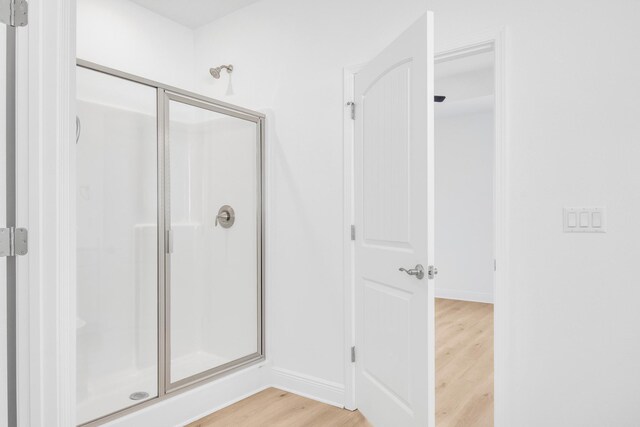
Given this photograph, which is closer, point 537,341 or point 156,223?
point 537,341

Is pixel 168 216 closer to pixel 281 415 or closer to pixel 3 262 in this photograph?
pixel 3 262

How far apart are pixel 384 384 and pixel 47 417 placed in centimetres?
149

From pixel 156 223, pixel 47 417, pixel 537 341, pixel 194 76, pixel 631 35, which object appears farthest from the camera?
pixel 194 76

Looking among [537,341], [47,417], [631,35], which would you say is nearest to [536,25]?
[631,35]

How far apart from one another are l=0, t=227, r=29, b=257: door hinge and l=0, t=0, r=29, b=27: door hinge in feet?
1.91

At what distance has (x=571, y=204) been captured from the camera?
1844 millimetres

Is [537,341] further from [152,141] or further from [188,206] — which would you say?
[152,141]

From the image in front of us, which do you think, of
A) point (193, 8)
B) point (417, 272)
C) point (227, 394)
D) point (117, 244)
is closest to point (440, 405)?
point (417, 272)

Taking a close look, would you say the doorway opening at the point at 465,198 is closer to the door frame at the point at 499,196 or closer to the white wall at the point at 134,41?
the door frame at the point at 499,196

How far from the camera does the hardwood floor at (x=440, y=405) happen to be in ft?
7.60

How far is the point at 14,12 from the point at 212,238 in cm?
171

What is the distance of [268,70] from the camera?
9.69 ft

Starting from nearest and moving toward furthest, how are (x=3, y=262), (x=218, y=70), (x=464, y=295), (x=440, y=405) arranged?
(x=3, y=262) < (x=440, y=405) < (x=218, y=70) < (x=464, y=295)

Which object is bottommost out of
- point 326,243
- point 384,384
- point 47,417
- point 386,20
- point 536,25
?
point 384,384
